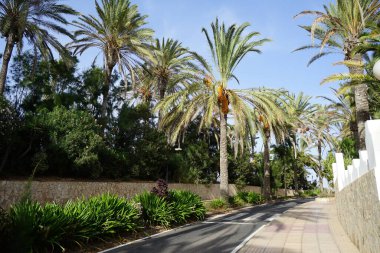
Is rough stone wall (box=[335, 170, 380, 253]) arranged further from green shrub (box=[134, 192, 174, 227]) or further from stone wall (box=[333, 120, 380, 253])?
green shrub (box=[134, 192, 174, 227])

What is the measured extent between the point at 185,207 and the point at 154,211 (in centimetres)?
241

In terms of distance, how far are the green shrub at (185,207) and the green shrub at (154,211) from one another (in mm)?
798

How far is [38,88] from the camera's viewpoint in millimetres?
22453

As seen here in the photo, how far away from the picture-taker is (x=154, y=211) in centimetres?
1412

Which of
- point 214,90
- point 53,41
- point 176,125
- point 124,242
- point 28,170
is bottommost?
point 124,242

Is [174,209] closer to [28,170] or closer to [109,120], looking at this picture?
[28,170]

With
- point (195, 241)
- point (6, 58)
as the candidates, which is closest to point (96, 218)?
point (195, 241)

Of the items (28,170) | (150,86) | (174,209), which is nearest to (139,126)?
(150,86)

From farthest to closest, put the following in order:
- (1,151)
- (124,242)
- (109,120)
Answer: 1. (109,120)
2. (1,151)
3. (124,242)

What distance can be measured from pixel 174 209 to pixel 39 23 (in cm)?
1409

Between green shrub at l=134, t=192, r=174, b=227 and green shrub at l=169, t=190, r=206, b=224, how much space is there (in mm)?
798

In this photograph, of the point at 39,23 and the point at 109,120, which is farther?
the point at 109,120

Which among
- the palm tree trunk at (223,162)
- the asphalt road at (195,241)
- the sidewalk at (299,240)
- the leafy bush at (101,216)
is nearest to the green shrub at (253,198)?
the palm tree trunk at (223,162)

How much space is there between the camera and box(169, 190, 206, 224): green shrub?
15414mm
